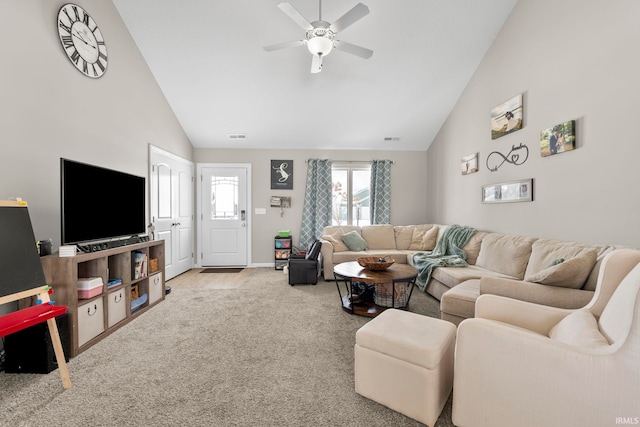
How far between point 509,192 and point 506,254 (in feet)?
2.70

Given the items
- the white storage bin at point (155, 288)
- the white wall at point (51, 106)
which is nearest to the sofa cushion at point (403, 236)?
the white storage bin at point (155, 288)

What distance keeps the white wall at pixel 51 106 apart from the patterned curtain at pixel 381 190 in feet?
13.3

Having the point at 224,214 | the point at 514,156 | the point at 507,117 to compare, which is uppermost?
the point at 507,117

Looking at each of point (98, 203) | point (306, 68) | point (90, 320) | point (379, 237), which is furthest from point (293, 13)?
point (379, 237)

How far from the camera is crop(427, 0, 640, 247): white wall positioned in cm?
207

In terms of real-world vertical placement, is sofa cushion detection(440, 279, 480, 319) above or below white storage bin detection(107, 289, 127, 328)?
above

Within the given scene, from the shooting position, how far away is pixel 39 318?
160cm

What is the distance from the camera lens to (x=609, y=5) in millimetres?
2160

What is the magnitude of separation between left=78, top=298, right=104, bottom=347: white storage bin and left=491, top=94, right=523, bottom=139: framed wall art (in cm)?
470

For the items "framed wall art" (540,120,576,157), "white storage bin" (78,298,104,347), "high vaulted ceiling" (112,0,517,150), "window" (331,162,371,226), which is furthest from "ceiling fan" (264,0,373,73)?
"window" (331,162,371,226)

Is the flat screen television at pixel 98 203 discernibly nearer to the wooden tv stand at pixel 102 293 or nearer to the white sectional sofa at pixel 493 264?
the wooden tv stand at pixel 102 293

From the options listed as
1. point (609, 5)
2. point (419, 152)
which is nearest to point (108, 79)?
point (609, 5)

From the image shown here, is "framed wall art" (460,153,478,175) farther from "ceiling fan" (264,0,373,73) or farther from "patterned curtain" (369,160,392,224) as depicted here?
"ceiling fan" (264,0,373,73)

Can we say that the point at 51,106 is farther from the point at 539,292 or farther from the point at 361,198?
the point at 361,198
